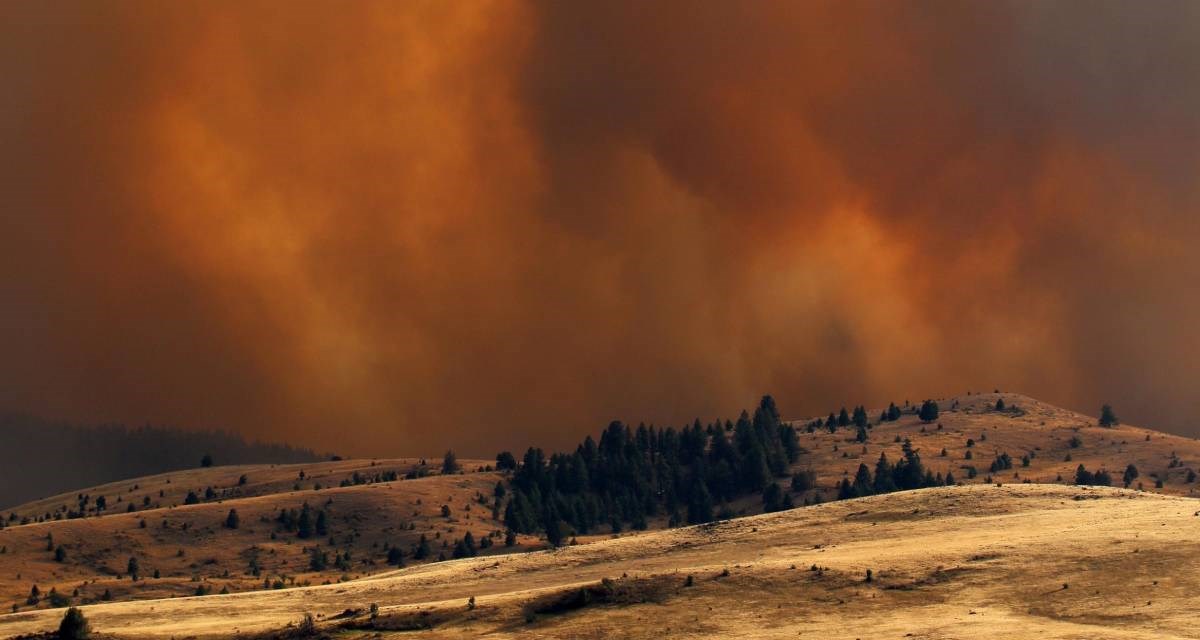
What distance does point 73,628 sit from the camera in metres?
102

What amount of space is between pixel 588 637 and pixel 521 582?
34750 millimetres

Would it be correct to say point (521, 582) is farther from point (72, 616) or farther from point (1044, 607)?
point (1044, 607)

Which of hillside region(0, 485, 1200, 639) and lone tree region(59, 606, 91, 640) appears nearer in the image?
hillside region(0, 485, 1200, 639)

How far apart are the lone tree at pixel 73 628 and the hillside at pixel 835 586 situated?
432 cm

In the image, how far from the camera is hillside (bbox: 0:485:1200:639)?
81500mm

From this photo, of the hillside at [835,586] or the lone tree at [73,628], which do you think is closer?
the hillside at [835,586]

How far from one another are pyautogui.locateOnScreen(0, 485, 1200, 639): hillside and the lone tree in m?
4.32

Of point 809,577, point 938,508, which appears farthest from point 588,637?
point 938,508

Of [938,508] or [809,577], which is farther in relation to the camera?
[938,508]

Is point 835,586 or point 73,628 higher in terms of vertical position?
point 73,628

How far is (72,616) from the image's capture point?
101938 millimetres

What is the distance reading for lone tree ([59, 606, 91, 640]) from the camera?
101 m

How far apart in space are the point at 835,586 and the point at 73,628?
197ft

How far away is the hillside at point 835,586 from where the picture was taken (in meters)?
81.5
